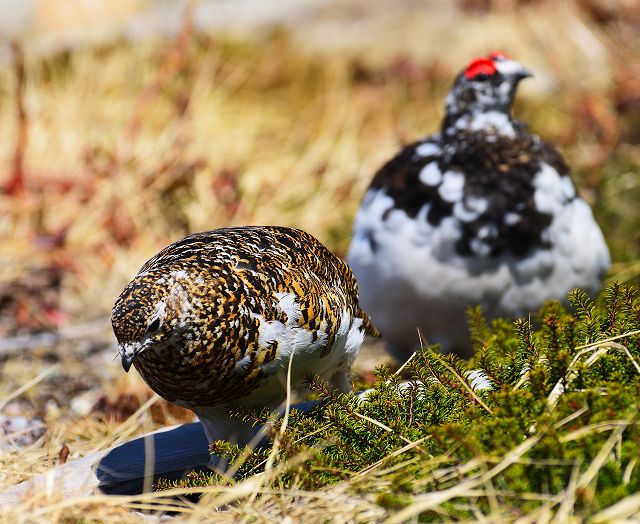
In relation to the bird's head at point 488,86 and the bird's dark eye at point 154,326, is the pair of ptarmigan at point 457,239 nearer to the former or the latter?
the bird's head at point 488,86

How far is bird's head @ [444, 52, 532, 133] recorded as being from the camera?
326 centimetres

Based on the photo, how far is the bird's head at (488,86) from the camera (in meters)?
3.26

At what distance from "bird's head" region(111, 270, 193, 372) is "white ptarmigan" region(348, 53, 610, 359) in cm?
133

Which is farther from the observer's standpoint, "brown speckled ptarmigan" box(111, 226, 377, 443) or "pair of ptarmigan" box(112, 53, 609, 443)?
"pair of ptarmigan" box(112, 53, 609, 443)

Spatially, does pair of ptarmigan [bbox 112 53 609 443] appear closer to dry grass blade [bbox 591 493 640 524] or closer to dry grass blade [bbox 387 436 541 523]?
dry grass blade [bbox 387 436 541 523]

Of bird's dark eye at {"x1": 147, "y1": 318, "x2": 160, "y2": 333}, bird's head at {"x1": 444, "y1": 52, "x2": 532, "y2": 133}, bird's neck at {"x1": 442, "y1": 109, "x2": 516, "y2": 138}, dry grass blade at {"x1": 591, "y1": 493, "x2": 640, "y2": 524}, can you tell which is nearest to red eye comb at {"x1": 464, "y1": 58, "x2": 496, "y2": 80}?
bird's head at {"x1": 444, "y1": 52, "x2": 532, "y2": 133}

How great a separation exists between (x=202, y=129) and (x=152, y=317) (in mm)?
3804

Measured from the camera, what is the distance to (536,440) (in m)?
1.72

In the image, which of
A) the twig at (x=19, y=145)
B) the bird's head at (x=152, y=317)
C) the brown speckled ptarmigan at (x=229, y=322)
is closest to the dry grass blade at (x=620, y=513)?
the brown speckled ptarmigan at (x=229, y=322)

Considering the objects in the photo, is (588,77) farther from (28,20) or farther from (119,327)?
(119,327)

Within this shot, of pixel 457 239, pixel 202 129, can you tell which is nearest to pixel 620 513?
pixel 457 239

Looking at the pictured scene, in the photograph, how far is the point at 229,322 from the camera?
1.87 metres

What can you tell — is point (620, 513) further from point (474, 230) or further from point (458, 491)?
point (474, 230)

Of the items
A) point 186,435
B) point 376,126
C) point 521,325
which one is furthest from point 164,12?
point 521,325
